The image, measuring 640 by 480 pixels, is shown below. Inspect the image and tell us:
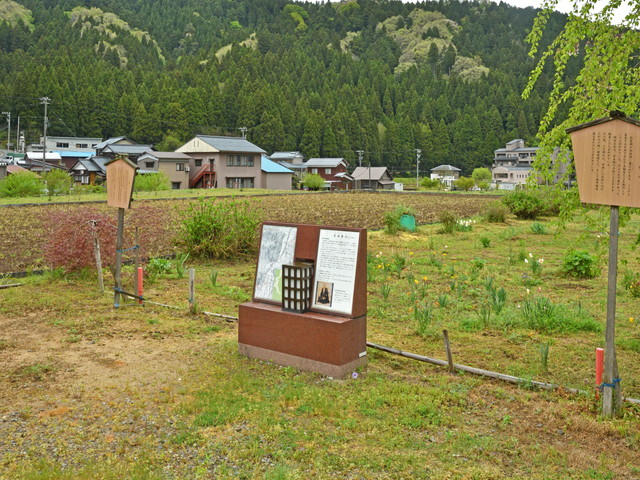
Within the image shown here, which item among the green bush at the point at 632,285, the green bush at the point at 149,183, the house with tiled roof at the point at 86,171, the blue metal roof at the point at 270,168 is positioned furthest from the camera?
the blue metal roof at the point at 270,168

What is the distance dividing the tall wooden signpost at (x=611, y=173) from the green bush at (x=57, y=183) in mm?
36751

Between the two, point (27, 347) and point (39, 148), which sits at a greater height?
point (39, 148)

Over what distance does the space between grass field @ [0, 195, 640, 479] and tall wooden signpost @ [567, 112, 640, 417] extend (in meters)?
0.46

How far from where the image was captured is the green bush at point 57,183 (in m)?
36.8

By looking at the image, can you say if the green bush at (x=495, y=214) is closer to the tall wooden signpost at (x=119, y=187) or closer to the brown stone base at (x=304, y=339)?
the tall wooden signpost at (x=119, y=187)

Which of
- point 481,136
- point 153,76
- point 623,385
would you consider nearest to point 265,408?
point 623,385

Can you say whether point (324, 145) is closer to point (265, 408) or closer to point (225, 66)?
point (225, 66)

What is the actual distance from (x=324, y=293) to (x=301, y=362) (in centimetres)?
86

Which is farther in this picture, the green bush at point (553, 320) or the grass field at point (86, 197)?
the grass field at point (86, 197)

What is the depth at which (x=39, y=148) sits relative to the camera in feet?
260

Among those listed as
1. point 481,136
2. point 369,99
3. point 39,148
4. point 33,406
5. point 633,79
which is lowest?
point 33,406

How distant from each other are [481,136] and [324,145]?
111 ft

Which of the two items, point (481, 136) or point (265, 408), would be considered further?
point (481, 136)

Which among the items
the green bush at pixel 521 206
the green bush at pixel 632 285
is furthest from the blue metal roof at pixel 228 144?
the green bush at pixel 632 285
